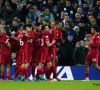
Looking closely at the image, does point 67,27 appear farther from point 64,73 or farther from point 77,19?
point 64,73

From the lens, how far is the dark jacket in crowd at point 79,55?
2244 cm

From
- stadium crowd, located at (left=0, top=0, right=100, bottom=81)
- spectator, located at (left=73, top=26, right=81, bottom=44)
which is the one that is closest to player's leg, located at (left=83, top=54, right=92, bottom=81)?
stadium crowd, located at (left=0, top=0, right=100, bottom=81)

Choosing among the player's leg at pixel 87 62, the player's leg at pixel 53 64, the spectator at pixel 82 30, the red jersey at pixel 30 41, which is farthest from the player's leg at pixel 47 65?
the spectator at pixel 82 30

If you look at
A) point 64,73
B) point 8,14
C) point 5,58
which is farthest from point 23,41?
point 8,14

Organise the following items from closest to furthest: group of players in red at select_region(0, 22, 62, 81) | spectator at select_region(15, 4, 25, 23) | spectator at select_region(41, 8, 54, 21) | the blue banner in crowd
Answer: group of players in red at select_region(0, 22, 62, 81)
the blue banner in crowd
spectator at select_region(41, 8, 54, 21)
spectator at select_region(15, 4, 25, 23)

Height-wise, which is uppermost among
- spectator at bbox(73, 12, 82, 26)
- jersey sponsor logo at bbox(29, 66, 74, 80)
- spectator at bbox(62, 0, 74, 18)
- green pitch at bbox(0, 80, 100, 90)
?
spectator at bbox(62, 0, 74, 18)

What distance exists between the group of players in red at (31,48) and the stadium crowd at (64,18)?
49.1 inches

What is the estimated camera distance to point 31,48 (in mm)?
19938

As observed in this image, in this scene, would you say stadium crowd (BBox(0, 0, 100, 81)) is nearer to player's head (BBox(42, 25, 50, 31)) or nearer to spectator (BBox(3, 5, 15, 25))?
spectator (BBox(3, 5, 15, 25))

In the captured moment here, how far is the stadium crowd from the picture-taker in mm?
22672

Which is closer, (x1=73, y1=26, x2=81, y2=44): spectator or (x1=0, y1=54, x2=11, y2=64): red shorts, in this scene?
(x1=0, y1=54, x2=11, y2=64): red shorts

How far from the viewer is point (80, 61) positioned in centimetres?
2266

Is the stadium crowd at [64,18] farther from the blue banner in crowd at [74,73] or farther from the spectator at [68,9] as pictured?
the blue banner in crowd at [74,73]

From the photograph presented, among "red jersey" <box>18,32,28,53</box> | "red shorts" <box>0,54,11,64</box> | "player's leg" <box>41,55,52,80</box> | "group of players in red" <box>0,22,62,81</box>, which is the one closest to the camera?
"red jersey" <box>18,32,28,53</box>
